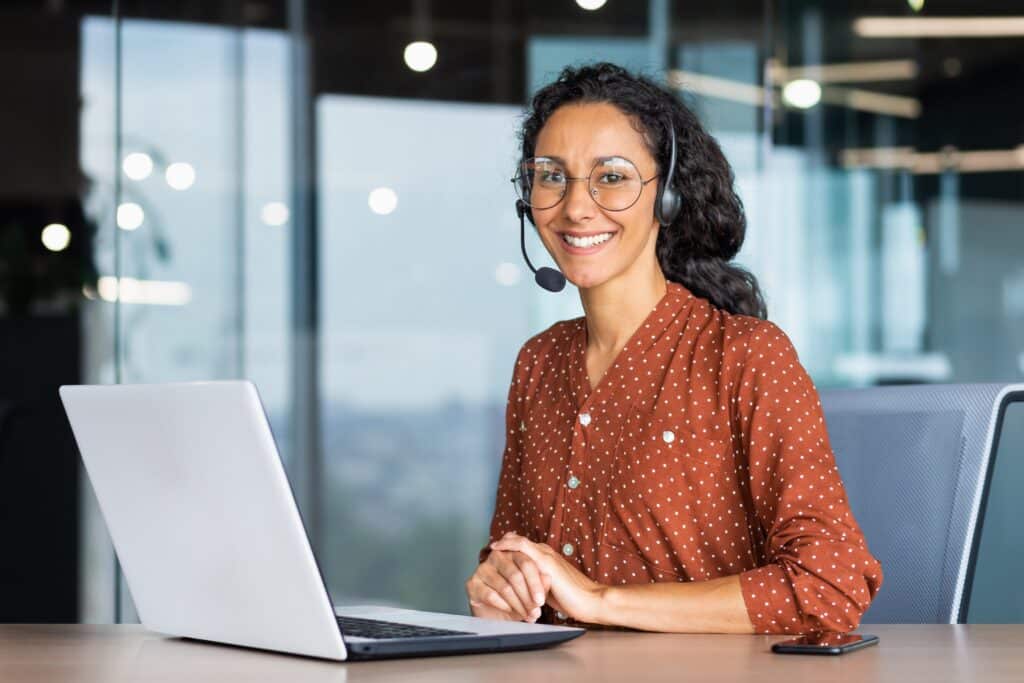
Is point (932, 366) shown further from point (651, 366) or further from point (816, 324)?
point (651, 366)

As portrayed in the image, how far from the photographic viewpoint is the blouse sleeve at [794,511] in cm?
166

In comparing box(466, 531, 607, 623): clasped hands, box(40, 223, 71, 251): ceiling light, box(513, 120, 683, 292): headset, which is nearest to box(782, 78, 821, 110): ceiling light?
box(40, 223, 71, 251): ceiling light

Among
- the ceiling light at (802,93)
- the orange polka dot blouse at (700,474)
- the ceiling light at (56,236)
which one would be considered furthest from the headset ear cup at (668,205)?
the ceiling light at (56,236)

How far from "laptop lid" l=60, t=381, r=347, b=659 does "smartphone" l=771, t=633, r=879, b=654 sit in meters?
0.43

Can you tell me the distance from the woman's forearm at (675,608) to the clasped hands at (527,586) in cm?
2

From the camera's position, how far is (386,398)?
470 cm

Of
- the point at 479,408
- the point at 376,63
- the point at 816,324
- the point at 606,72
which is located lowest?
the point at 479,408

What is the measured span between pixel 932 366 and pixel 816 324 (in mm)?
355

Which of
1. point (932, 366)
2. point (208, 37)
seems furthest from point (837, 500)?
point (208, 37)

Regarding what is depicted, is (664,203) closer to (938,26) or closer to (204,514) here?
(204,514)

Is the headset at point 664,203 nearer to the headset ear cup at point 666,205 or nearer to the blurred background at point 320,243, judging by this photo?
the headset ear cup at point 666,205

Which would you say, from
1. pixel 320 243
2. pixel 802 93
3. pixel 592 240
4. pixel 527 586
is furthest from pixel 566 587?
pixel 320 243

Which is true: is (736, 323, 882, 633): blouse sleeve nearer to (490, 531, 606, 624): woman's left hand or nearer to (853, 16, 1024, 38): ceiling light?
(490, 531, 606, 624): woman's left hand

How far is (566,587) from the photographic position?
166 centimetres
